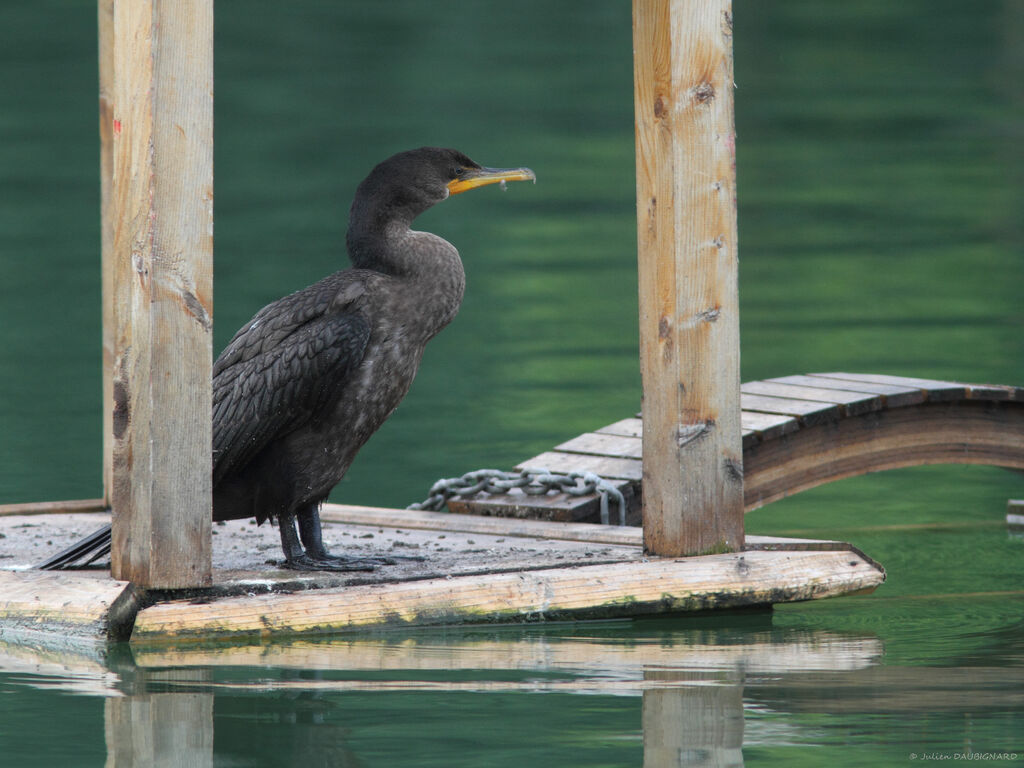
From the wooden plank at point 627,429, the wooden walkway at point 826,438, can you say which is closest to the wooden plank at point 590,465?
the wooden walkway at point 826,438

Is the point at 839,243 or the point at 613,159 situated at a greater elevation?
the point at 613,159

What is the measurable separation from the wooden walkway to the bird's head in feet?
4.42

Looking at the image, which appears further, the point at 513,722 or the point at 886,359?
the point at 886,359

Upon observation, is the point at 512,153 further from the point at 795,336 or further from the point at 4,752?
the point at 4,752

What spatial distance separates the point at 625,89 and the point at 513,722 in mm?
24254

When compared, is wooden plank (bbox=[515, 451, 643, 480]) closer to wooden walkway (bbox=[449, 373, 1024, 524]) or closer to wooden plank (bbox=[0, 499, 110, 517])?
wooden walkway (bbox=[449, 373, 1024, 524])

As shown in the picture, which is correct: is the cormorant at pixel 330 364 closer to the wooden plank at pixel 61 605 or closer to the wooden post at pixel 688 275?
the wooden plank at pixel 61 605

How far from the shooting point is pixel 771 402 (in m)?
7.40

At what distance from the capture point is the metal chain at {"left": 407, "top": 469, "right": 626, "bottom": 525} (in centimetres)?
671

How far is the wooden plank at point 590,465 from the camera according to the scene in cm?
690

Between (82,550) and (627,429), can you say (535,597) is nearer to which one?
(82,550)

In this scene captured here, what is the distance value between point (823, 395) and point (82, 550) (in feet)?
10.5

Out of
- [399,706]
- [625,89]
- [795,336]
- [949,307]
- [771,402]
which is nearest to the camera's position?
[399,706]

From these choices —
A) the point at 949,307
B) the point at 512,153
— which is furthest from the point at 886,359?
the point at 512,153
